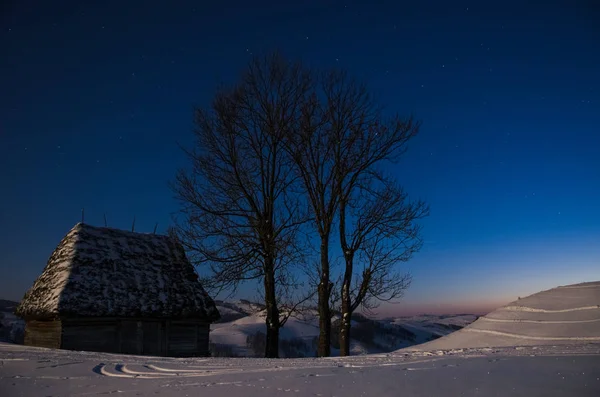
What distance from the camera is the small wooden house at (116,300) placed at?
667 inches

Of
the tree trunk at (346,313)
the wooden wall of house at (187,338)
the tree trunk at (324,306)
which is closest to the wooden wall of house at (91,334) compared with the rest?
the wooden wall of house at (187,338)

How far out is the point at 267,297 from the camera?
53.7ft

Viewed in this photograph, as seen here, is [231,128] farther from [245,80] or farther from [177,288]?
[177,288]

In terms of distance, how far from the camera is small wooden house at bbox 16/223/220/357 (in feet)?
55.6

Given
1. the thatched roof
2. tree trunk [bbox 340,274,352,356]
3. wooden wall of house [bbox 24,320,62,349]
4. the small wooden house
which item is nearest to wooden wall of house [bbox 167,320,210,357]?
the small wooden house

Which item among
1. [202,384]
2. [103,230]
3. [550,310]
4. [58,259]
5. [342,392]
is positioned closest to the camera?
[342,392]

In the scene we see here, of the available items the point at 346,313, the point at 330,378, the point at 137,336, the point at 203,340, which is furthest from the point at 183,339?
the point at 330,378

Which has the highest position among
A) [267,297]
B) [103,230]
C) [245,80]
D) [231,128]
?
[245,80]

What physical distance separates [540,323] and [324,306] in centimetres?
663

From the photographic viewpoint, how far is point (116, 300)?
17.7 m

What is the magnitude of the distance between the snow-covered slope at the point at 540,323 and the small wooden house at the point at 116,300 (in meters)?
12.4

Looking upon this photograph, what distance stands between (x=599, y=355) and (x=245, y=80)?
13404 mm

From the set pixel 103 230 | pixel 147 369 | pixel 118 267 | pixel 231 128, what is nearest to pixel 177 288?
pixel 118 267

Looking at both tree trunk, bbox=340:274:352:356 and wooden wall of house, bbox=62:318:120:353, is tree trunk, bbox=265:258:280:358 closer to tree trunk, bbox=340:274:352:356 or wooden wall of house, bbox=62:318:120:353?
tree trunk, bbox=340:274:352:356
